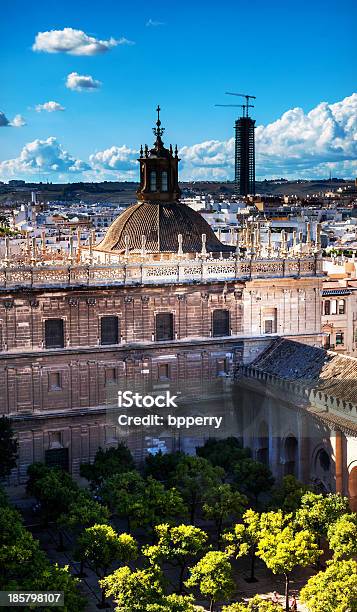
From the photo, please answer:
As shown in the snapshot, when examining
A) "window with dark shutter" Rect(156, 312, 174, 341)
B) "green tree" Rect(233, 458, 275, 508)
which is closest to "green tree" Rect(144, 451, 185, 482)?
"green tree" Rect(233, 458, 275, 508)

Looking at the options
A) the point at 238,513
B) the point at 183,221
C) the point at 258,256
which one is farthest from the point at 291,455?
the point at 183,221

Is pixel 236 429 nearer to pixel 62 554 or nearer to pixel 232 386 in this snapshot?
pixel 232 386

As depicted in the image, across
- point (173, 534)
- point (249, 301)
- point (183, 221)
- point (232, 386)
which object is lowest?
point (173, 534)

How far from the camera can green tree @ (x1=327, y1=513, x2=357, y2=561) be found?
3959 centimetres

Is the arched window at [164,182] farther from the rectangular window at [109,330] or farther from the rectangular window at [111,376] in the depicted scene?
the rectangular window at [111,376]

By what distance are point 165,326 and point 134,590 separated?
76.0 feet

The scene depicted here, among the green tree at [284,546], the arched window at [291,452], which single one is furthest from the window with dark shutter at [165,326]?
the green tree at [284,546]

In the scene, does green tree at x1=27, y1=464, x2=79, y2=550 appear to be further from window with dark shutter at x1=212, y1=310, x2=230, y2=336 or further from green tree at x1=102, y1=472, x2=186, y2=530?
window with dark shutter at x1=212, y1=310, x2=230, y2=336

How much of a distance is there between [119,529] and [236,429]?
11470 mm

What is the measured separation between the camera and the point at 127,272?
181ft

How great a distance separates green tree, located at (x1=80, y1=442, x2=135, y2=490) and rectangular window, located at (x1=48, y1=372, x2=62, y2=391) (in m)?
4.28

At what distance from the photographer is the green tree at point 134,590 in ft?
113

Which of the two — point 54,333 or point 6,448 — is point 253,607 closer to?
point 6,448

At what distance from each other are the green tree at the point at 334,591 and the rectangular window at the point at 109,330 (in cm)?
2247
